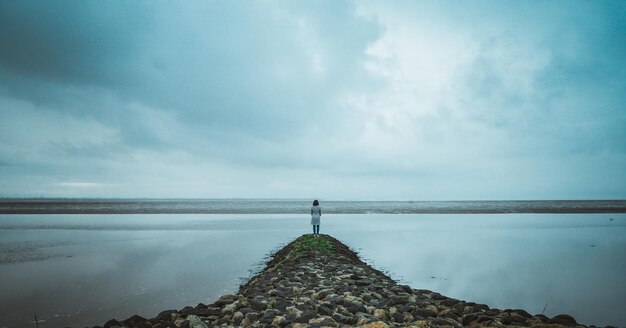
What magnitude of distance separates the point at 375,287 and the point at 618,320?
5.99 m

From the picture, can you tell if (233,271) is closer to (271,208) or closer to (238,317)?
(238,317)

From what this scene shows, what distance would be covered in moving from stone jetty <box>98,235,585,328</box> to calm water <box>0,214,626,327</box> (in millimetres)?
2048

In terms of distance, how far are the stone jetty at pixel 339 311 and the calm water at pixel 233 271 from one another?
2048 mm

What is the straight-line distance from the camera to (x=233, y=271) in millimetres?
13102

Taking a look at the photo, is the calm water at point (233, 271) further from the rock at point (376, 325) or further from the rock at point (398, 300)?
the rock at point (376, 325)

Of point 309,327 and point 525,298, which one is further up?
point 309,327

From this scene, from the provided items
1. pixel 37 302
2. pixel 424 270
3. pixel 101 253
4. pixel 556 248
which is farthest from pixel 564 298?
pixel 101 253

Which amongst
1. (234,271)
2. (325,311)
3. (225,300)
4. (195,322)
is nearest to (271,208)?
(234,271)

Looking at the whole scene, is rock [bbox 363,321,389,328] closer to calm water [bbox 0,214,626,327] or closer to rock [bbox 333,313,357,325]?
rock [bbox 333,313,357,325]

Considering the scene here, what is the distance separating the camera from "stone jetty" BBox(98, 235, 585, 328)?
6.16 meters

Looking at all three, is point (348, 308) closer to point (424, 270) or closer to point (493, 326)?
point (493, 326)

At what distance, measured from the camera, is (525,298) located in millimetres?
9555

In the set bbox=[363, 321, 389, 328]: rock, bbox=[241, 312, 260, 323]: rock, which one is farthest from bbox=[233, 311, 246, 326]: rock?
bbox=[363, 321, 389, 328]: rock

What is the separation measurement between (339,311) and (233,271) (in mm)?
7466
